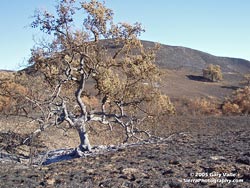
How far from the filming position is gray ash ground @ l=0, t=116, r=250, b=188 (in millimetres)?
6113

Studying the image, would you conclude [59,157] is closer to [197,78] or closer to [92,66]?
[92,66]

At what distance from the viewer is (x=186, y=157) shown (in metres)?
7.92

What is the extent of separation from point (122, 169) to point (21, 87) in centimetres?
701

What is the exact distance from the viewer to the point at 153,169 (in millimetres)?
6965

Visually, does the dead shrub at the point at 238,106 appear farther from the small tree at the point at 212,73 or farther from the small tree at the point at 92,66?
the small tree at the point at 212,73

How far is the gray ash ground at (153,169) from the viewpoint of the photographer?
20.1ft

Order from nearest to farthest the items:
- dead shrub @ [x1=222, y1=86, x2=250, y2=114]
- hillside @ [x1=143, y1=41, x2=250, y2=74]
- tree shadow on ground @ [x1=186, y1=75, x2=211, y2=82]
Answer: dead shrub @ [x1=222, y1=86, x2=250, y2=114] → tree shadow on ground @ [x1=186, y1=75, x2=211, y2=82] → hillside @ [x1=143, y1=41, x2=250, y2=74]

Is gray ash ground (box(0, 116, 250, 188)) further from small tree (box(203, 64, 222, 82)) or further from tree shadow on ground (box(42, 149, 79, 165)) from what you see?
small tree (box(203, 64, 222, 82))

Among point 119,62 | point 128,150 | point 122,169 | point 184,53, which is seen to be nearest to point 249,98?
point 119,62

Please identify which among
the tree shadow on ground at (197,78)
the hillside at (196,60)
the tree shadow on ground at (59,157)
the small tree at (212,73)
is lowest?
the tree shadow on ground at (59,157)

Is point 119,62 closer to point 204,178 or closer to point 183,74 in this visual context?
point 204,178

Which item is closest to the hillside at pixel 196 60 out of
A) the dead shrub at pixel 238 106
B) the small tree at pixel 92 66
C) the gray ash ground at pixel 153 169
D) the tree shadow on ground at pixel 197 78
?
the tree shadow on ground at pixel 197 78

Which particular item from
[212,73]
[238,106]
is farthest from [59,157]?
[212,73]

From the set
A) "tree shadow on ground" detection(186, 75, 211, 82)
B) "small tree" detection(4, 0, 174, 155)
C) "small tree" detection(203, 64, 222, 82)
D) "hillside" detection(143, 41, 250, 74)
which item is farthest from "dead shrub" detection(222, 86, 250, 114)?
"hillside" detection(143, 41, 250, 74)
